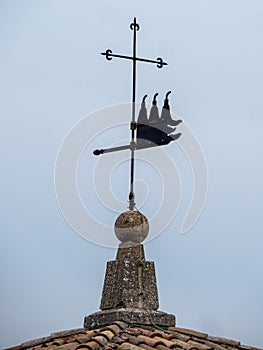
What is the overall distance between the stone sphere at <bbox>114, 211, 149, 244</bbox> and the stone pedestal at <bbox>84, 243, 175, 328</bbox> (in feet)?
0.21

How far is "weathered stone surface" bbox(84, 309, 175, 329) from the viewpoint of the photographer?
5.94 meters

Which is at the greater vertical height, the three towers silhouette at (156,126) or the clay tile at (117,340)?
the three towers silhouette at (156,126)

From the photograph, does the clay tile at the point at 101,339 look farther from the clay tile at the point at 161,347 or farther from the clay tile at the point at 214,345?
the clay tile at the point at 214,345

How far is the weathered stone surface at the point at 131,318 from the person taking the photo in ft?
19.5

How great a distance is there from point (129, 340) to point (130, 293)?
0.71m

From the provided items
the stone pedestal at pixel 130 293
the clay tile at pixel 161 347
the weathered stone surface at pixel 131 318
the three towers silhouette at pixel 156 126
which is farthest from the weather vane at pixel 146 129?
the clay tile at pixel 161 347

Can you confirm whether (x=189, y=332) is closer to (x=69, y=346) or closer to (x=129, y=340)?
(x=129, y=340)

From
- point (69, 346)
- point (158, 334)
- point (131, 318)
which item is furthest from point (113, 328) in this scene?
point (69, 346)

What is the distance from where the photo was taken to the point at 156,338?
18.5ft

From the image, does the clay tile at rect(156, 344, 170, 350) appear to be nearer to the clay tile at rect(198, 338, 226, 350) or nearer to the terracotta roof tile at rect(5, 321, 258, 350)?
the terracotta roof tile at rect(5, 321, 258, 350)

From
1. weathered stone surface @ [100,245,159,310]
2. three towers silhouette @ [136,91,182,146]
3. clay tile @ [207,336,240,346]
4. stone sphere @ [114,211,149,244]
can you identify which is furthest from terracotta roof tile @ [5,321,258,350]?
three towers silhouette @ [136,91,182,146]

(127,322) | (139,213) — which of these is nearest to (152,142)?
(139,213)

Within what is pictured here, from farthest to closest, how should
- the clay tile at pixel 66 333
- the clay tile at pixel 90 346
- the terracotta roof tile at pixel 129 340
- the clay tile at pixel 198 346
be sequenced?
the clay tile at pixel 66 333 < the clay tile at pixel 198 346 < the terracotta roof tile at pixel 129 340 < the clay tile at pixel 90 346

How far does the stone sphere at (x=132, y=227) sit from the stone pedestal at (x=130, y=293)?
64mm
